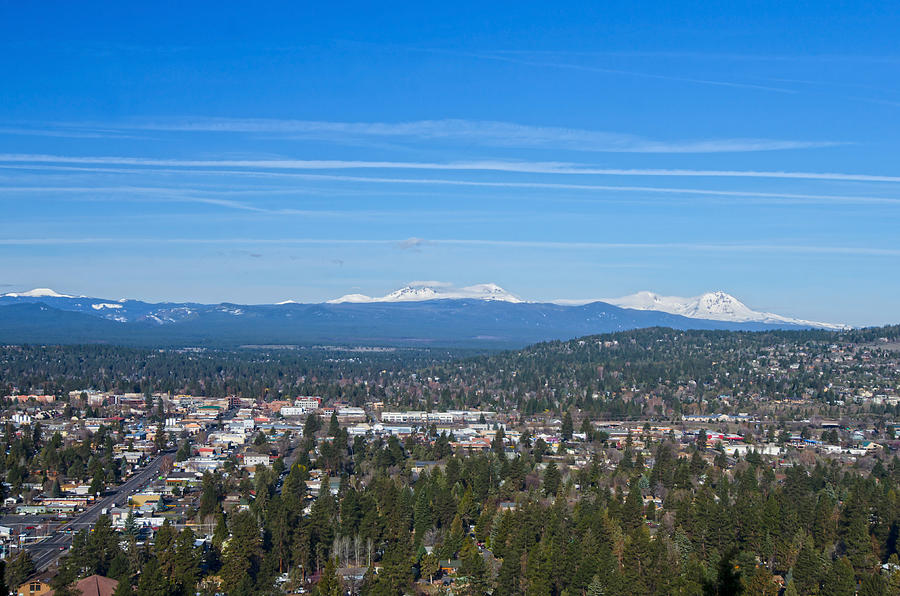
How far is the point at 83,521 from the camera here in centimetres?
3600

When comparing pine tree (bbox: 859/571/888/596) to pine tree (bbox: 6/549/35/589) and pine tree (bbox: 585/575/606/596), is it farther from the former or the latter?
pine tree (bbox: 6/549/35/589)

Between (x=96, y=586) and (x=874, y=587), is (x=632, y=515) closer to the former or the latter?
(x=874, y=587)

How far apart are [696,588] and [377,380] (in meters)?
81.2

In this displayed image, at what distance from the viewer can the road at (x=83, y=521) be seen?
3068 centimetres

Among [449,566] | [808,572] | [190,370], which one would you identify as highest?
[190,370]

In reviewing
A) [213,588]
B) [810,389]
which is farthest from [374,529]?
[810,389]

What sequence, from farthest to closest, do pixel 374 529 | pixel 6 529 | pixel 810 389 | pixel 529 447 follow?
pixel 810 389 → pixel 529 447 → pixel 6 529 → pixel 374 529

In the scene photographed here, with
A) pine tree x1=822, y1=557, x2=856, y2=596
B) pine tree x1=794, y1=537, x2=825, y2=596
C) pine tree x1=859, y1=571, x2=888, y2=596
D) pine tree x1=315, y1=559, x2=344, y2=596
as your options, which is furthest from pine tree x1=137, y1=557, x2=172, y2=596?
pine tree x1=859, y1=571, x2=888, y2=596

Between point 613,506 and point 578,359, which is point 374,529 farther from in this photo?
point 578,359

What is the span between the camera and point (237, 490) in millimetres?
41062

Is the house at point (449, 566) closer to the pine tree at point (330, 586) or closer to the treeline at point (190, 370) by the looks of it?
the pine tree at point (330, 586)

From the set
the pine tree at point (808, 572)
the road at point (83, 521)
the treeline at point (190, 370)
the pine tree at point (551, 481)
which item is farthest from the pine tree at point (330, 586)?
the treeline at point (190, 370)

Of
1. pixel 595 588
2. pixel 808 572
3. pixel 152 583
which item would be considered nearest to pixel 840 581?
pixel 808 572

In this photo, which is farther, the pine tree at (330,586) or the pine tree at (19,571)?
the pine tree at (19,571)
